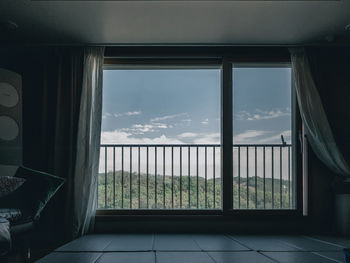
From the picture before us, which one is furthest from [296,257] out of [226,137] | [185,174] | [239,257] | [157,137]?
[157,137]

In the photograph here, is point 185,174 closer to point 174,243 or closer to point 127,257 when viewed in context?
point 174,243

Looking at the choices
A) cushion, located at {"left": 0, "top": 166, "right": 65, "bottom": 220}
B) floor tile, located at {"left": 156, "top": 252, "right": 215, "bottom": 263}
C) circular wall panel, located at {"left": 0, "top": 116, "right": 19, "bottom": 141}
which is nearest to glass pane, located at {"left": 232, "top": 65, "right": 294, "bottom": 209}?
floor tile, located at {"left": 156, "top": 252, "right": 215, "bottom": 263}

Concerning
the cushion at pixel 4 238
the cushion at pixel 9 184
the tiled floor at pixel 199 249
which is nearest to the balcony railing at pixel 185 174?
the tiled floor at pixel 199 249

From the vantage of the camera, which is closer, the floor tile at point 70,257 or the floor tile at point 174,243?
the floor tile at point 70,257

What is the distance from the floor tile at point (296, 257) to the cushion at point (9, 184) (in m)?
2.05

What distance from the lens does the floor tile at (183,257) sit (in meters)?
2.49

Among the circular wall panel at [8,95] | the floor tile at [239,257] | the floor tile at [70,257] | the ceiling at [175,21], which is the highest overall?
the ceiling at [175,21]

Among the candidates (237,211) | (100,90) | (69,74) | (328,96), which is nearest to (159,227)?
(237,211)

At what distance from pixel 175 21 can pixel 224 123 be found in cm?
130

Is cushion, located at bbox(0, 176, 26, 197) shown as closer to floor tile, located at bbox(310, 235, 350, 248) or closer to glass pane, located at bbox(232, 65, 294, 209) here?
glass pane, located at bbox(232, 65, 294, 209)

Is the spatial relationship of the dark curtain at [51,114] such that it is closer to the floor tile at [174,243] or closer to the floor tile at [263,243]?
the floor tile at [174,243]

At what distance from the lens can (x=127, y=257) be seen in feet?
8.54

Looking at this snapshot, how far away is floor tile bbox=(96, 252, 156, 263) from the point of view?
8.13 ft

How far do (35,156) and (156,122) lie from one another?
1.95m
